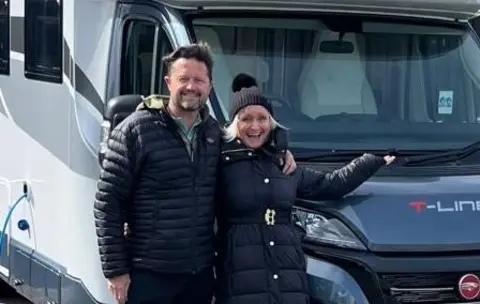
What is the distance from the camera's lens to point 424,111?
6074 millimetres

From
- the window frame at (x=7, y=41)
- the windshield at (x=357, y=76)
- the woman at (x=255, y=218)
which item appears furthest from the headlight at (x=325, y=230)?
the window frame at (x=7, y=41)

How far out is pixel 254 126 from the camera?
4.95m

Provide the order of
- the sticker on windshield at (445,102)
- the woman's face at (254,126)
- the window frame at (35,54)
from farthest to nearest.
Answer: the window frame at (35,54)
the sticker on windshield at (445,102)
the woman's face at (254,126)

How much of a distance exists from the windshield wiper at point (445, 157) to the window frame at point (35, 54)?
1.95 metres

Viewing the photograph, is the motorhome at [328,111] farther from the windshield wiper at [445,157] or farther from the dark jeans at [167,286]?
the dark jeans at [167,286]

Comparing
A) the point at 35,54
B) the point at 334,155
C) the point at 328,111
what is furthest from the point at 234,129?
the point at 35,54

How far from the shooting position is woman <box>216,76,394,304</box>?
16.0 ft

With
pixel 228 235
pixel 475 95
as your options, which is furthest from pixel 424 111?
pixel 228 235

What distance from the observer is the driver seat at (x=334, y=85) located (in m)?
5.80

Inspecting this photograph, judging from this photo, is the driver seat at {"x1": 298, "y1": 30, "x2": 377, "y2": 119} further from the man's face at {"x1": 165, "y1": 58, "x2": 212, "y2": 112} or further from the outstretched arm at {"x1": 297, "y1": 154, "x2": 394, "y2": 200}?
the man's face at {"x1": 165, "y1": 58, "x2": 212, "y2": 112}

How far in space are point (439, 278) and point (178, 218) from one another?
1.12 meters

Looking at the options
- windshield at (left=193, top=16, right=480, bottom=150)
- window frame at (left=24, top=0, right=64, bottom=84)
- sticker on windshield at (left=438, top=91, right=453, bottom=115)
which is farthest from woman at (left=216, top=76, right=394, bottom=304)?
window frame at (left=24, top=0, right=64, bottom=84)

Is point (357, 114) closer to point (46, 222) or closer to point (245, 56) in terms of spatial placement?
point (245, 56)

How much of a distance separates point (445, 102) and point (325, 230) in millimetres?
1410
